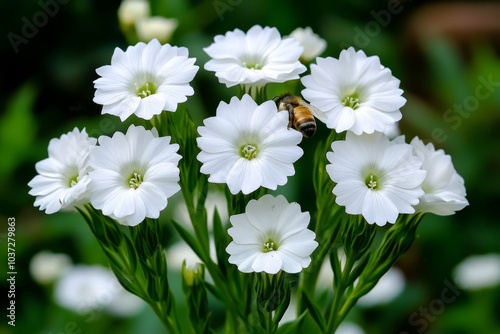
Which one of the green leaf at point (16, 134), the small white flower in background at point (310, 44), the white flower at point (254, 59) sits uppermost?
the white flower at point (254, 59)

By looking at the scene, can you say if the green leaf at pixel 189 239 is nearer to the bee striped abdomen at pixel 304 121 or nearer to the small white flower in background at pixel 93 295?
the bee striped abdomen at pixel 304 121

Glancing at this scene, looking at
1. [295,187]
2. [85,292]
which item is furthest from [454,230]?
[85,292]

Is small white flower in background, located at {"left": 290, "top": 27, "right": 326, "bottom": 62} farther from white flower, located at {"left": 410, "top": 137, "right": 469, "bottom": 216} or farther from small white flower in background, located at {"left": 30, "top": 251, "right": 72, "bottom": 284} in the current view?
small white flower in background, located at {"left": 30, "top": 251, "right": 72, "bottom": 284}

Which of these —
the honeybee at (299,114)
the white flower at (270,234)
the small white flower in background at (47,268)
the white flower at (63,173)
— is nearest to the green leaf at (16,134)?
the small white flower in background at (47,268)

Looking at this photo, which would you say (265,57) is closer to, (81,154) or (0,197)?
(81,154)

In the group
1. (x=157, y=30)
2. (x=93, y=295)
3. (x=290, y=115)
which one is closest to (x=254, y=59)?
(x=290, y=115)

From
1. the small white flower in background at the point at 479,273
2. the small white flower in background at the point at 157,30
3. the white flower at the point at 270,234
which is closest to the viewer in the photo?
the white flower at the point at 270,234

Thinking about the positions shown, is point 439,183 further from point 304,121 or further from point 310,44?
point 310,44

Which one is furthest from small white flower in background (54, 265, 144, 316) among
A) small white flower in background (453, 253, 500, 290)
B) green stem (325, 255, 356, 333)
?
green stem (325, 255, 356, 333)
